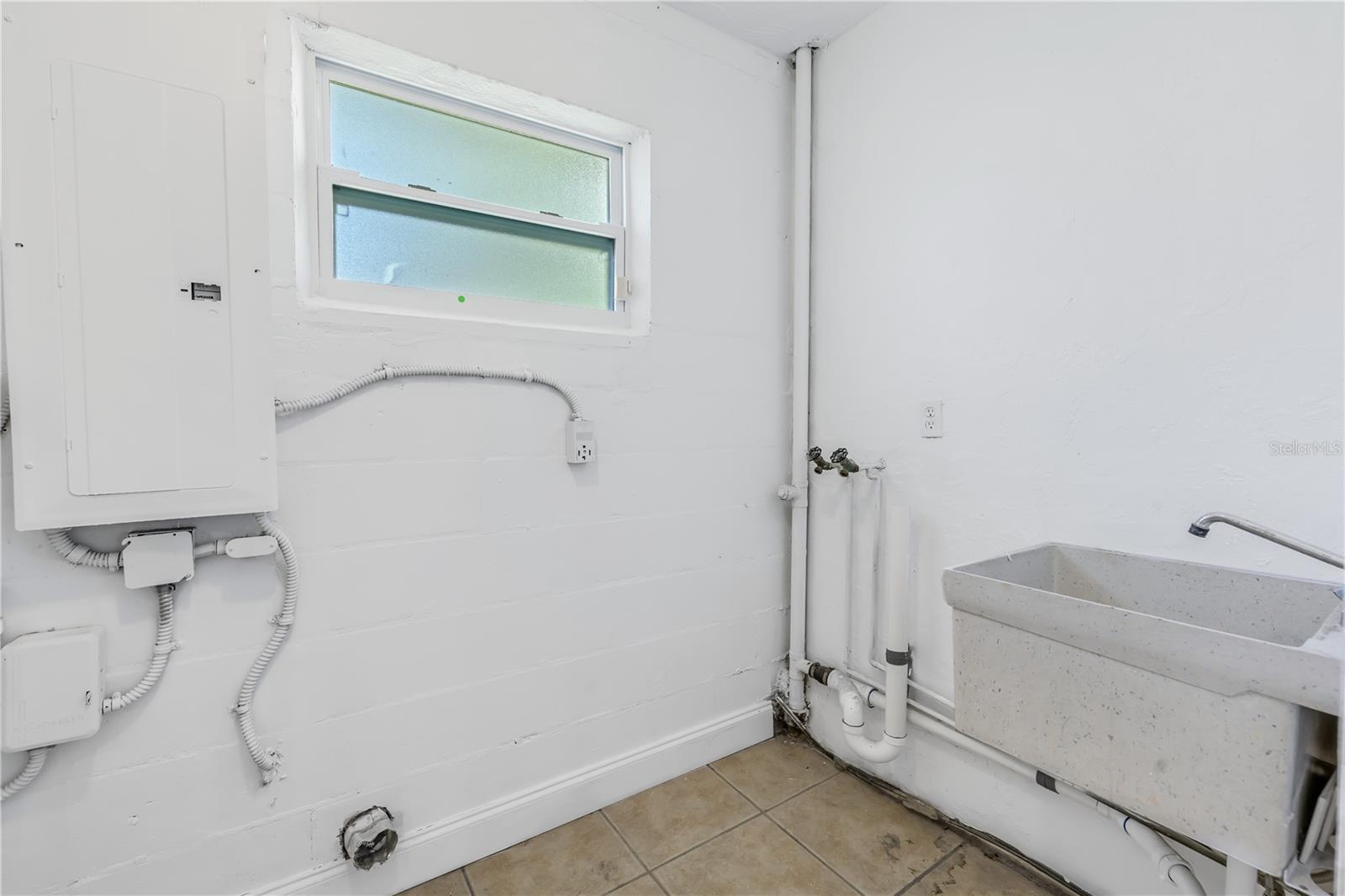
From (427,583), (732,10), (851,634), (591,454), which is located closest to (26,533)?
(427,583)

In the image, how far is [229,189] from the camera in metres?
1.05

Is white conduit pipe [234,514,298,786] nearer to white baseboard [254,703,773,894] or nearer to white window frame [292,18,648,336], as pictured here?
white baseboard [254,703,773,894]

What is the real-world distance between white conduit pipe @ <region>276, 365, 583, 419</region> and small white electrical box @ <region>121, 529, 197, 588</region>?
0.98ft

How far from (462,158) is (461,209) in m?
0.15

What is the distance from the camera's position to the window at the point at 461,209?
1.37 m

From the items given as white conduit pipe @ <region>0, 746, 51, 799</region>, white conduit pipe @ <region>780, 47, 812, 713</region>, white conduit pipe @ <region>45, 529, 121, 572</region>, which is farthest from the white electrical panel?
white conduit pipe @ <region>780, 47, 812, 713</region>

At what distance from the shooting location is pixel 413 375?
1.34 m

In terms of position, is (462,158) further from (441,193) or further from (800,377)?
(800,377)

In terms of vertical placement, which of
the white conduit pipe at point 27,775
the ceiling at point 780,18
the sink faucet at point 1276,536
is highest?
the ceiling at point 780,18

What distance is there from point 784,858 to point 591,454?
118cm

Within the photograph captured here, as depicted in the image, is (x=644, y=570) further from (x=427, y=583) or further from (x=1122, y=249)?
(x=1122, y=249)

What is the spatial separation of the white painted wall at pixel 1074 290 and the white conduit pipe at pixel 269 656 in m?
1.54

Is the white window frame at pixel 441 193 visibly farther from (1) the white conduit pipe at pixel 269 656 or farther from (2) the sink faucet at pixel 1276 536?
(2) the sink faucet at pixel 1276 536

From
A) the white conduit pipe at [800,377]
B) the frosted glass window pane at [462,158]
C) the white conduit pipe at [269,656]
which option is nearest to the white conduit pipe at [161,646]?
the white conduit pipe at [269,656]
